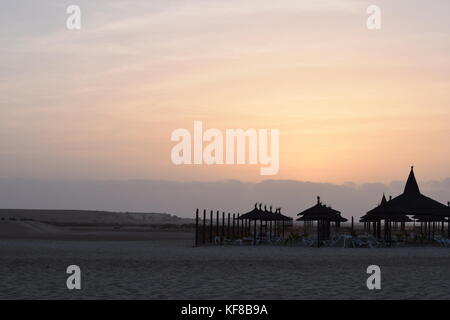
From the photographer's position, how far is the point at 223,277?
52.1 ft

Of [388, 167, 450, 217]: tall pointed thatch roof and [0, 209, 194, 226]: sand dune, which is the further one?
[0, 209, 194, 226]: sand dune

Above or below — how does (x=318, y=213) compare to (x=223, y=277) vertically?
above

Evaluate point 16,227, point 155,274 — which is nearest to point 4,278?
point 155,274

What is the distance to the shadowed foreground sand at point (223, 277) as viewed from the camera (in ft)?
41.8

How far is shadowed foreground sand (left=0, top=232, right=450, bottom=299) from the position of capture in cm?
1275

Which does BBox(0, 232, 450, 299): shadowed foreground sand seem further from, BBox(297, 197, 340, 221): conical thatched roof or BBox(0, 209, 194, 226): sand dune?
BBox(0, 209, 194, 226): sand dune

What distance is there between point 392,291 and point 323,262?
7490 millimetres

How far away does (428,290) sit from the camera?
13.4 meters

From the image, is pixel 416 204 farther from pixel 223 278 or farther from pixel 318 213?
pixel 223 278

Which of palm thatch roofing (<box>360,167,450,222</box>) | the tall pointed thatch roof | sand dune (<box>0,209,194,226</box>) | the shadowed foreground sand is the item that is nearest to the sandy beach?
the shadowed foreground sand

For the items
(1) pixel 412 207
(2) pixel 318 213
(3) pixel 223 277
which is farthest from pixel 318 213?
(3) pixel 223 277

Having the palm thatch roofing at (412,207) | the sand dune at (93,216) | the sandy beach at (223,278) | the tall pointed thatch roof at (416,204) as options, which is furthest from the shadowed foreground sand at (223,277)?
the sand dune at (93,216)
